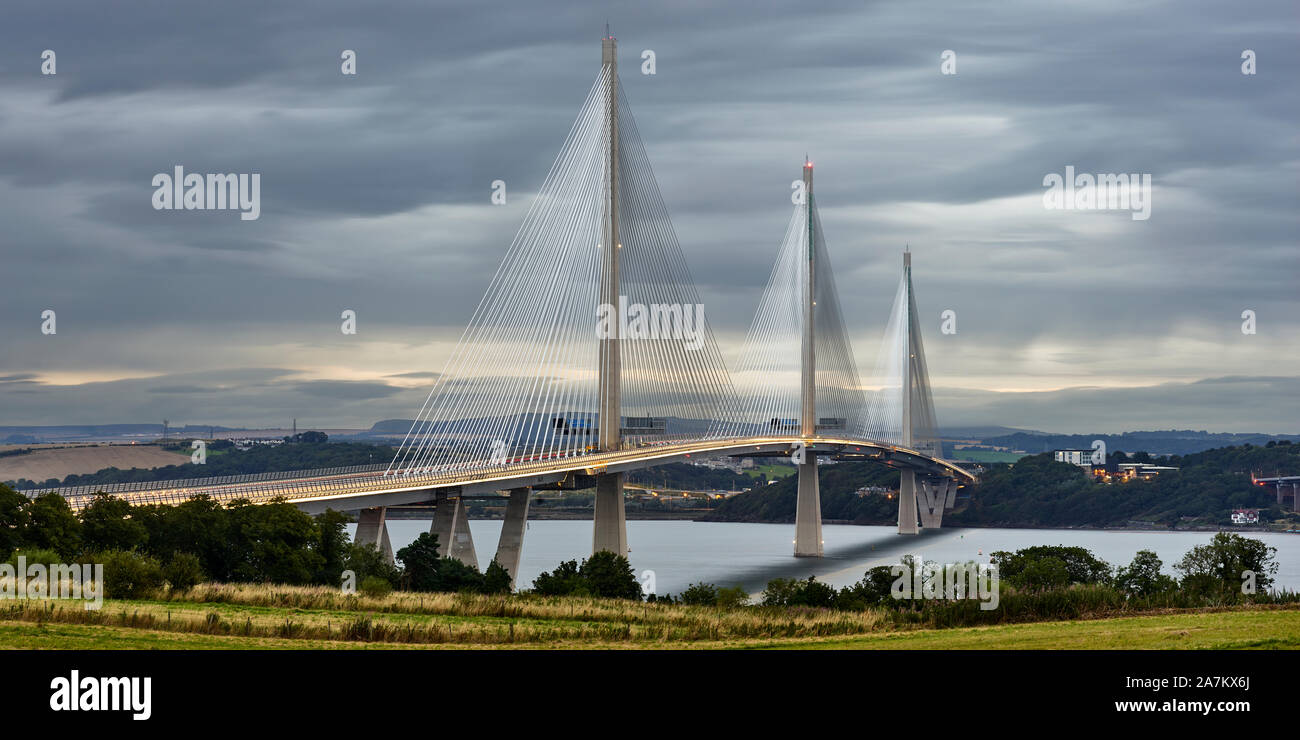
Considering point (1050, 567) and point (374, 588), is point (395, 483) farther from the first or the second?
point (1050, 567)

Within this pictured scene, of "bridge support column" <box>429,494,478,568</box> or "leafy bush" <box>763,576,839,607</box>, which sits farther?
"bridge support column" <box>429,494,478,568</box>

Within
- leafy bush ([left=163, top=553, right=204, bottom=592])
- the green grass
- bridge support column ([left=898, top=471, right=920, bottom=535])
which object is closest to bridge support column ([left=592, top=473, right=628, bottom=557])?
leafy bush ([left=163, top=553, right=204, bottom=592])

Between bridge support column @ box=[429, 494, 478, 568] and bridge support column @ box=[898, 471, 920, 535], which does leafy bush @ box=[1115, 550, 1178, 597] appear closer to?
bridge support column @ box=[429, 494, 478, 568]

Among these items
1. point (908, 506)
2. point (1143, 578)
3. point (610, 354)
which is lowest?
point (908, 506)

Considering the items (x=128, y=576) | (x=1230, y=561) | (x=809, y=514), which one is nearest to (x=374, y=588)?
(x=128, y=576)
